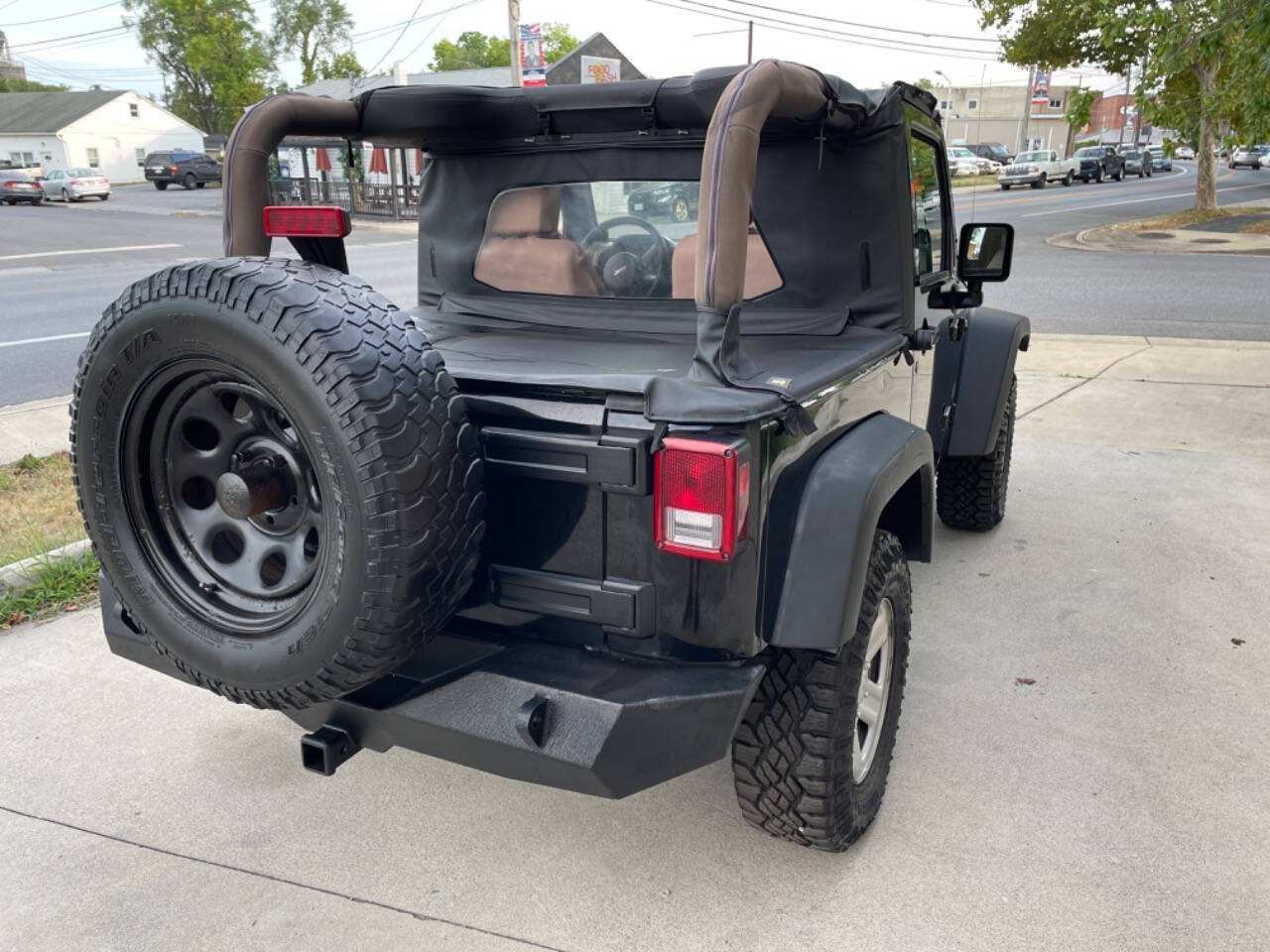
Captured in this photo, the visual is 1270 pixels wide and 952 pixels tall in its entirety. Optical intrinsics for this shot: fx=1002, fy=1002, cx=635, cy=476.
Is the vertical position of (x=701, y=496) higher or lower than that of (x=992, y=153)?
lower

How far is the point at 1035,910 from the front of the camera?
7.91ft

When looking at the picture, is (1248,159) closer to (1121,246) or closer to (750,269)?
(1121,246)

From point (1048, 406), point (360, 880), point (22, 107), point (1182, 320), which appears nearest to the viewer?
point (360, 880)

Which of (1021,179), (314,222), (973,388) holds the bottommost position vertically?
(973,388)

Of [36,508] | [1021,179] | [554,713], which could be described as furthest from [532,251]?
[1021,179]

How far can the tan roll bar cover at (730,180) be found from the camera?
2133 millimetres

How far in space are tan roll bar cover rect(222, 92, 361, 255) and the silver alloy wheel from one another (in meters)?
2.21

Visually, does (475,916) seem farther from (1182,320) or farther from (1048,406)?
(1182,320)

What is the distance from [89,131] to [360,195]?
4384cm

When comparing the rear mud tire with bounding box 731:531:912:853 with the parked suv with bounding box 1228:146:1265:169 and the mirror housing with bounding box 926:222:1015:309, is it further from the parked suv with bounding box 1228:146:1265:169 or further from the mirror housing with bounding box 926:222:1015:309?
the parked suv with bounding box 1228:146:1265:169

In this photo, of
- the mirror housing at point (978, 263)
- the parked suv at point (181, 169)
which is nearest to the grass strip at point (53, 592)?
the mirror housing at point (978, 263)

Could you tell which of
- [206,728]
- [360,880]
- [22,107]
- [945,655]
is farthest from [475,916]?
[22,107]

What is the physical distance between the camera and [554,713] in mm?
2082

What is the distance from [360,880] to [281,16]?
8395 cm
